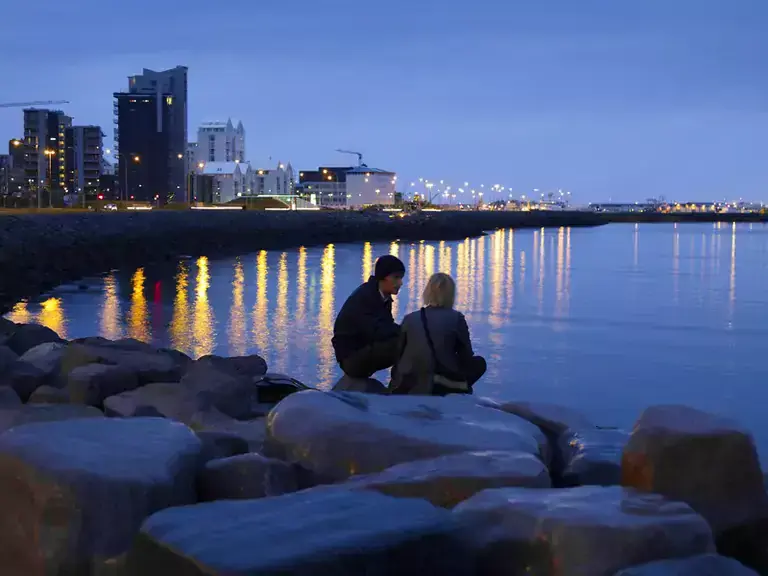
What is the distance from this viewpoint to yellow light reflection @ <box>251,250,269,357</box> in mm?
17438

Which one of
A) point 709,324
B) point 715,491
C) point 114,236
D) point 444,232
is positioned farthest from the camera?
point 444,232

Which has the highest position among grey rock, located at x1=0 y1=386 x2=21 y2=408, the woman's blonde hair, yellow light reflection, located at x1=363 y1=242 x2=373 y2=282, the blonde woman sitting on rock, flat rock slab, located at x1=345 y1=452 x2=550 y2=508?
the woman's blonde hair

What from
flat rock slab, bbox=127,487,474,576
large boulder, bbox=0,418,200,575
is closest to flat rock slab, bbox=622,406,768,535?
flat rock slab, bbox=127,487,474,576

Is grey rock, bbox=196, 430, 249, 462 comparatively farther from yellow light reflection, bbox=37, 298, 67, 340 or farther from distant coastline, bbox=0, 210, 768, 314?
distant coastline, bbox=0, 210, 768, 314

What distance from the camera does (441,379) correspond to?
22.1 ft

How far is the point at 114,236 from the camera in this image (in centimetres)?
4759

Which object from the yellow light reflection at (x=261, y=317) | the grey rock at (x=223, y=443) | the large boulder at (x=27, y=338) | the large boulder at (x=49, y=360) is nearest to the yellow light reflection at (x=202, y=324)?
the yellow light reflection at (x=261, y=317)

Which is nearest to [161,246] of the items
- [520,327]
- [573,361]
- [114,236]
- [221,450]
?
[114,236]

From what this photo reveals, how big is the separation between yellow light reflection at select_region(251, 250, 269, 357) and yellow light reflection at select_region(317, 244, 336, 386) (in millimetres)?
1030

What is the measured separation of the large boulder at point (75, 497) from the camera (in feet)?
12.4

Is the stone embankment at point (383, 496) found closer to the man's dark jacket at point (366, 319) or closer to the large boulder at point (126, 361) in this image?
the man's dark jacket at point (366, 319)

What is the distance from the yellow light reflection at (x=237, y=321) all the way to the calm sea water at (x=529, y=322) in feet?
0.13

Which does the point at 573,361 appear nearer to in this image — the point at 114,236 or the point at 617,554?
the point at 617,554

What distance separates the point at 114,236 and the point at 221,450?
4417 cm
